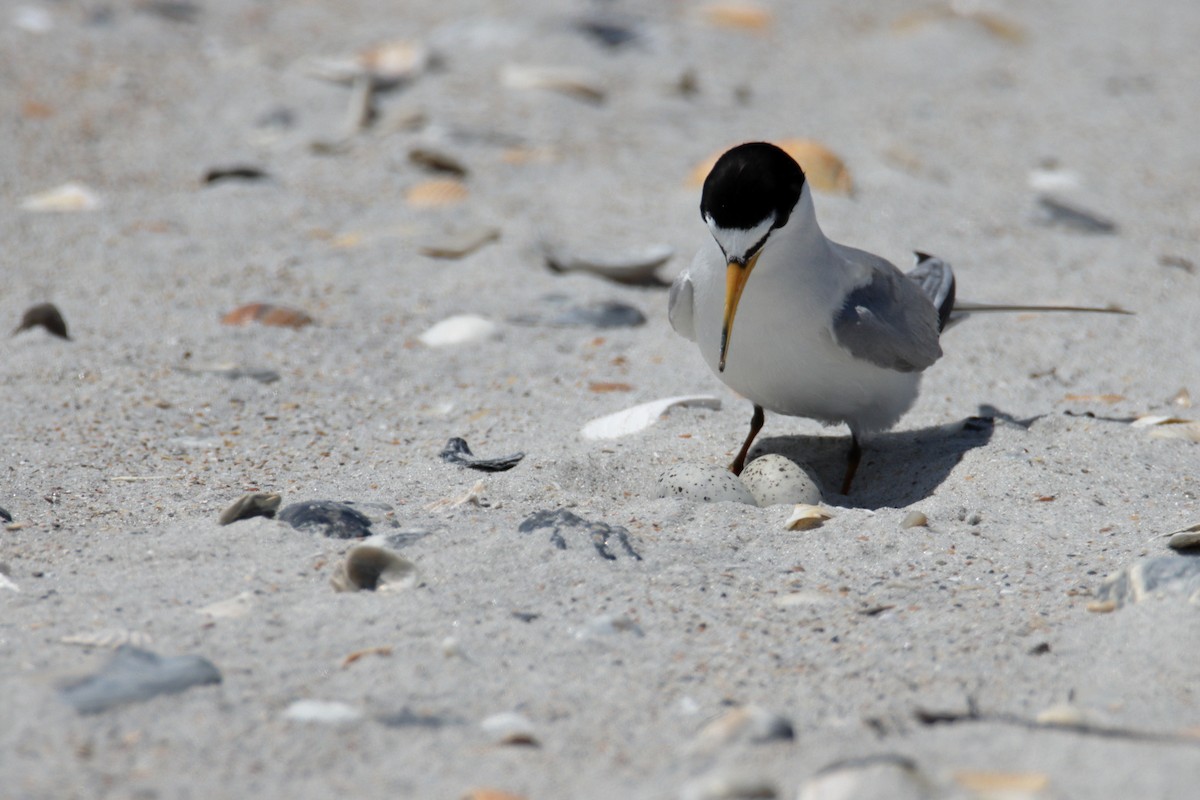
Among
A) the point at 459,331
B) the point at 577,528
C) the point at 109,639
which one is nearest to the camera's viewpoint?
the point at 109,639

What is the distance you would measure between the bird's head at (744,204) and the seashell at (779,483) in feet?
1.27

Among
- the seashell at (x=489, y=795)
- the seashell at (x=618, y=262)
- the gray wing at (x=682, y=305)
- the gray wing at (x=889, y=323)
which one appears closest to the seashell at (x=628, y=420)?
the gray wing at (x=682, y=305)

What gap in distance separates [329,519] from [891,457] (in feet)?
5.76

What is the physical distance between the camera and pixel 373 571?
274 centimetres

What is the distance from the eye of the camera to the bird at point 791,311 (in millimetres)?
3369

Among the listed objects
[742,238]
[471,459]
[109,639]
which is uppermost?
[742,238]

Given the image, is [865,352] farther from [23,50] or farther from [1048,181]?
[23,50]

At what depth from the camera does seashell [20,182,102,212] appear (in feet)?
19.0

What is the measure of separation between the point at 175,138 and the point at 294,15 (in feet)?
7.90

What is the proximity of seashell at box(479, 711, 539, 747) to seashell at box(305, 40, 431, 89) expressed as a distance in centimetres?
557

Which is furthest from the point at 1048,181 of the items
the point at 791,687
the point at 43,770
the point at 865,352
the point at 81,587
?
the point at 43,770

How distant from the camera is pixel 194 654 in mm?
2391

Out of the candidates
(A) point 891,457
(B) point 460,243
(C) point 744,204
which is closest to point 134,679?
(C) point 744,204

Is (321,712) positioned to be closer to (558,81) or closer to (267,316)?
(267,316)
